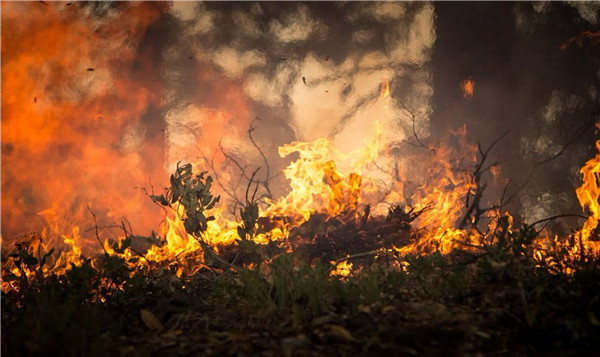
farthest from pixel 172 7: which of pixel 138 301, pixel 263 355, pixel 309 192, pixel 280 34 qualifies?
pixel 263 355

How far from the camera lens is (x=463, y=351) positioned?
2.54 m

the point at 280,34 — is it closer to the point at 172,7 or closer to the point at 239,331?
the point at 172,7

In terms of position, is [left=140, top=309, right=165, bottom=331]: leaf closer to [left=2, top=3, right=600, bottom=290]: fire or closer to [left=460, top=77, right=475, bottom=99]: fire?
[left=2, top=3, right=600, bottom=290]: fire

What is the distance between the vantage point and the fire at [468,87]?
524 inches

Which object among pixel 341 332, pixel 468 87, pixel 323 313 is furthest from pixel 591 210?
pixel 468 87

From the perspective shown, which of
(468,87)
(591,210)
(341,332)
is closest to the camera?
(341,332)

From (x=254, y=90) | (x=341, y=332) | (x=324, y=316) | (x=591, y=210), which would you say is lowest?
(x=341, y=332)

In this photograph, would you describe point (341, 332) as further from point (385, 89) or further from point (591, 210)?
point (385, 89)

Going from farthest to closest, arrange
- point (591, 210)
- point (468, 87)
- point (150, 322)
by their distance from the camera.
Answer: point (468, 87) < point (591, 210) < point (150, 322)

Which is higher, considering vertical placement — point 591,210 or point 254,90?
point 254,90

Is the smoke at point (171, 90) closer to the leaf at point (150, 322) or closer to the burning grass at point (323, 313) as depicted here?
the burning grass at point (323, 313)

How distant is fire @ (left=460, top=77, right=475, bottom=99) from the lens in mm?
13312

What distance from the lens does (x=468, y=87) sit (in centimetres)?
1333

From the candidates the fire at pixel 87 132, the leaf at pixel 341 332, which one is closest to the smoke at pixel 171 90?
the fire at pixel 87 132
